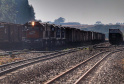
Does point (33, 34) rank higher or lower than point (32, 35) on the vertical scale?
higher

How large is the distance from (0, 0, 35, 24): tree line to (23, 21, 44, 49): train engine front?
53607 mm

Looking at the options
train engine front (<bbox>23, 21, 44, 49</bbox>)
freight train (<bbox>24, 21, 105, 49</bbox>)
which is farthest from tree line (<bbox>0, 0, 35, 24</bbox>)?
train engine front (<bbox>23, 21, 44, 49</bbox>)

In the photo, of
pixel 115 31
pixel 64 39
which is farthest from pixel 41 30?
pixel 115 31

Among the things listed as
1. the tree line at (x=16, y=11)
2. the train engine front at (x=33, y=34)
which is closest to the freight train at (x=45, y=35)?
the train engine front at (x=33, y=34)

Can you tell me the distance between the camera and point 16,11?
84.9 metres

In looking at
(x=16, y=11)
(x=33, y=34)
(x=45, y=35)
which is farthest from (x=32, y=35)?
(x=16, y=11)

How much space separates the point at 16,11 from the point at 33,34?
6077 centimetres

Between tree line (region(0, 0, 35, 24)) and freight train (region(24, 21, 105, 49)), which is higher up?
tree line (region(0, 0, 35, 24))

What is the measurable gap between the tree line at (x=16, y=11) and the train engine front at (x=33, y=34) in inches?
2111

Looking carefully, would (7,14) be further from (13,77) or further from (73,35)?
(13,77)

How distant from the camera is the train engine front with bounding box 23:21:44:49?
27.0m

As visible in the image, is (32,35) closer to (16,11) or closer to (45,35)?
(45,35)

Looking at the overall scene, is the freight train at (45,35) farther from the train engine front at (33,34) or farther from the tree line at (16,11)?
the tree line at (16,11)

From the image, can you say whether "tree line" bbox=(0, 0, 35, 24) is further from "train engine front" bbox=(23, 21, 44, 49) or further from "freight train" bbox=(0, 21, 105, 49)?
"train engine front" bbox=(23, 21, 44, 49)
